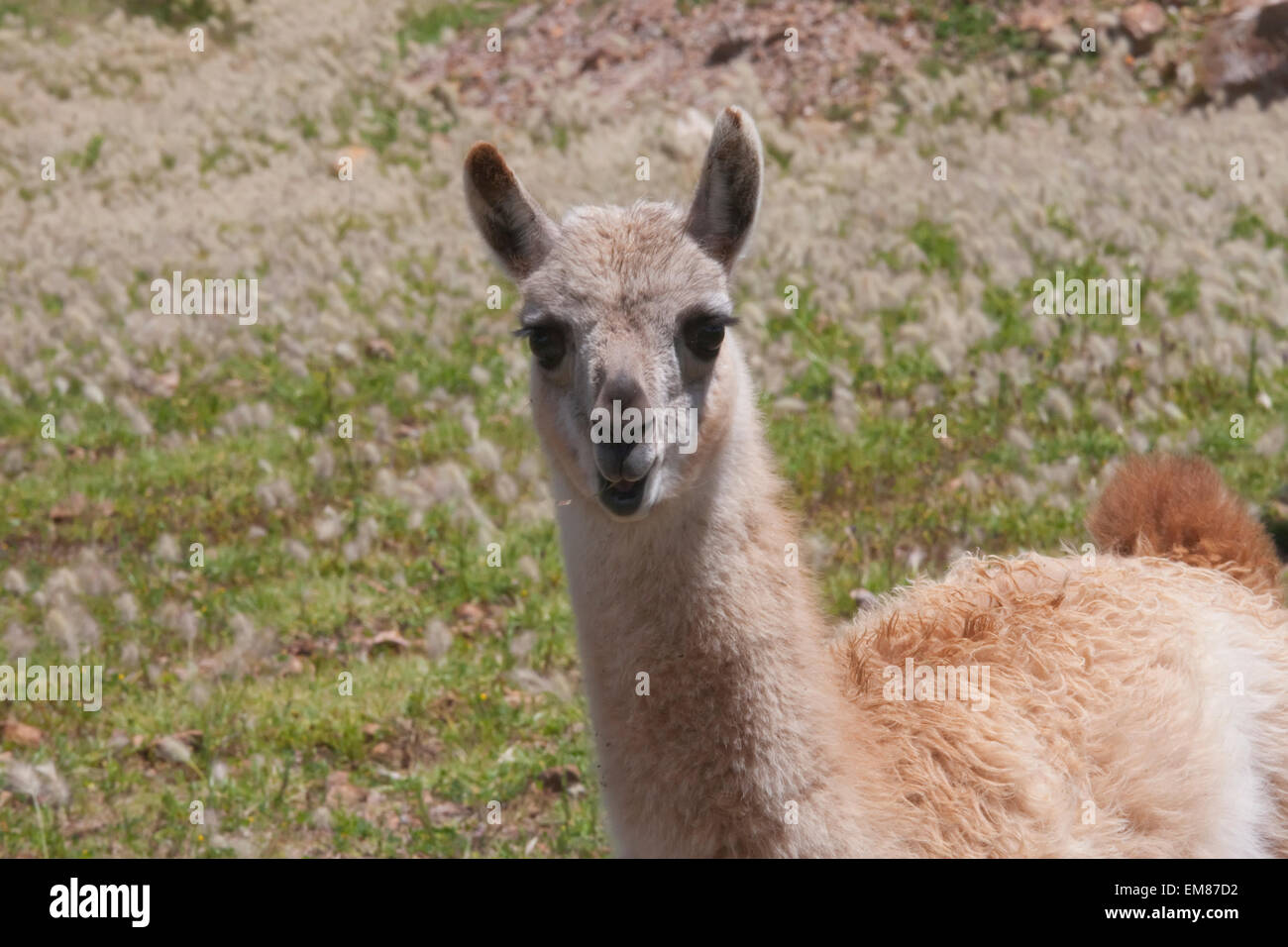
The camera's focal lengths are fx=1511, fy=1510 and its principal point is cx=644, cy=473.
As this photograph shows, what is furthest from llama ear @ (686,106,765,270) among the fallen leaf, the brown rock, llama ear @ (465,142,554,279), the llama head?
the brown rock

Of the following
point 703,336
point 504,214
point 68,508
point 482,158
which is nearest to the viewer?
point 703,336

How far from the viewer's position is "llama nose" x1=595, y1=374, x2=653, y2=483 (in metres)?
4.21

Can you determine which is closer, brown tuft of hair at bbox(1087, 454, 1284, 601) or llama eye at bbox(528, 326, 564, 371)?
llama eye at bbox(528, 326, 564, 371)

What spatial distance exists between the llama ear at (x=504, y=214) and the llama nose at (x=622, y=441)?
0.79m

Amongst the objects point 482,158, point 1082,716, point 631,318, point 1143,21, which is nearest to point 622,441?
point 631,318

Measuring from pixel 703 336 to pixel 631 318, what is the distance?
246 mm

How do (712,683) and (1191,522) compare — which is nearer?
(712,683)

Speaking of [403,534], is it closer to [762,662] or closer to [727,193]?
[727,193]

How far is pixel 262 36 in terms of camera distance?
78.4ft

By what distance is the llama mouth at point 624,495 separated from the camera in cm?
430

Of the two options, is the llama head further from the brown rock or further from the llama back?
the brown rock

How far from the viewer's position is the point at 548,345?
4672mm

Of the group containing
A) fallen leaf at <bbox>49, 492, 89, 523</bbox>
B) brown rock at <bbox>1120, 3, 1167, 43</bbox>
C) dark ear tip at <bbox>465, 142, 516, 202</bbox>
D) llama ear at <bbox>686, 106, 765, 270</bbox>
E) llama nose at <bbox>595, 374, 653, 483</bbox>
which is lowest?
llama nose at <bbox>595, 374, 653, 483</bbox>
